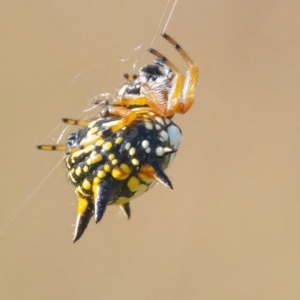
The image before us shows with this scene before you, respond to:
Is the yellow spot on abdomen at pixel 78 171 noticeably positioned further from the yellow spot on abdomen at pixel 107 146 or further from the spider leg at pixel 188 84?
the spider leg at pixel 188 84

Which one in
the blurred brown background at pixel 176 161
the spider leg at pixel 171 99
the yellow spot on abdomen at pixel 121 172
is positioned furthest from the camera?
the blurred brown background at pixel 176 161

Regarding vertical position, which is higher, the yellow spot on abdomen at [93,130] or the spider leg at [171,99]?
the spider leg at [171,99]

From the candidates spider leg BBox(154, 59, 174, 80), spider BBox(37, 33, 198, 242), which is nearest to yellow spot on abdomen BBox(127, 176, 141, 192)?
spider BBox(37, 33, 198, 242)

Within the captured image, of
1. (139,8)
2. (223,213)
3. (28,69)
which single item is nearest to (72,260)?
(223,213)

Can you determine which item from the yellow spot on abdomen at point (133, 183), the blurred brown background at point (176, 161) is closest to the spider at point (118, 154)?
the yellow spot on abdomen at point (133, 183)

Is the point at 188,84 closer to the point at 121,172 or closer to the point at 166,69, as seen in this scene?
the point at 166,69

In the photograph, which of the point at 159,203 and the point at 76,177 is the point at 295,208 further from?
the point at 76,177

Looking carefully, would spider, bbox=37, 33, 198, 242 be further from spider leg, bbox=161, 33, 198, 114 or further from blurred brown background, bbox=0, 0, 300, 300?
blurred brown background, bbox=0, 0, 300, 300

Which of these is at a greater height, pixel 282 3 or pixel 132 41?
pixel 282 3

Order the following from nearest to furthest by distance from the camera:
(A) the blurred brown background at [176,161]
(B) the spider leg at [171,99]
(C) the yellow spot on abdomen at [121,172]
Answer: (C) the yellow spot on abdomen at [121,172]
(B) the spider leg at [171,99]
(A) the blurred brown background at [176,161]
